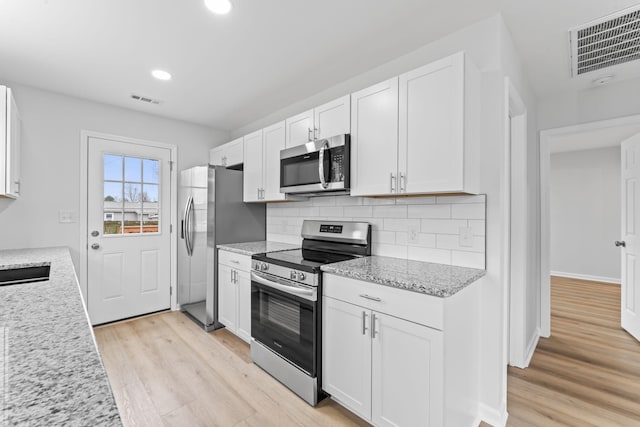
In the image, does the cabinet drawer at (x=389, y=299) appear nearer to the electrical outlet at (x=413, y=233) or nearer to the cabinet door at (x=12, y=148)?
the electrical outlet at (x=413, y=233)

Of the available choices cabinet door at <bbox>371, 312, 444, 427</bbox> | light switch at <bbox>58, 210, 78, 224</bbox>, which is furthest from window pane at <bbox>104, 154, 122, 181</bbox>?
cabinet door at <bbox>371, 312, 444, 427</bbox>

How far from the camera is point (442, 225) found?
2.08 metres

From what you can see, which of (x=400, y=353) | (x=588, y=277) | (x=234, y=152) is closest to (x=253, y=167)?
(x=234, y=152)

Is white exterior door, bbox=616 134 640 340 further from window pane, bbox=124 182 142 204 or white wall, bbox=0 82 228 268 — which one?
white wall, bbox=0 82 228 268

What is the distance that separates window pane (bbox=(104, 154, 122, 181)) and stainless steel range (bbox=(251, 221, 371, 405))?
7.04 ft

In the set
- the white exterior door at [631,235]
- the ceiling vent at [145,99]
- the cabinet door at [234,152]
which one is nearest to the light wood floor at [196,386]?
the cabinet door at [234,152]

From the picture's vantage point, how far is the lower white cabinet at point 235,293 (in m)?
2.75

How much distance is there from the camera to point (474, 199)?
1.93 meters

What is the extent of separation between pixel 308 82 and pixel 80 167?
2.57 meters

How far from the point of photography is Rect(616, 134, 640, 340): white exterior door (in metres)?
2.93

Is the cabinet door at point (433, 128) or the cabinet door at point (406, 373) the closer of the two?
the cabinet door at point (406, 373)

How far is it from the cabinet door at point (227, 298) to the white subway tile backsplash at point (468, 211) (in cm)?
205

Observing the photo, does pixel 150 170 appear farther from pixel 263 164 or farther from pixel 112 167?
pixel 263 164

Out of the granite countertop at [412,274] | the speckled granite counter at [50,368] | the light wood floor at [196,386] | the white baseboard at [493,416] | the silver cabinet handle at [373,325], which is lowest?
the light wood floor at [196,386]
